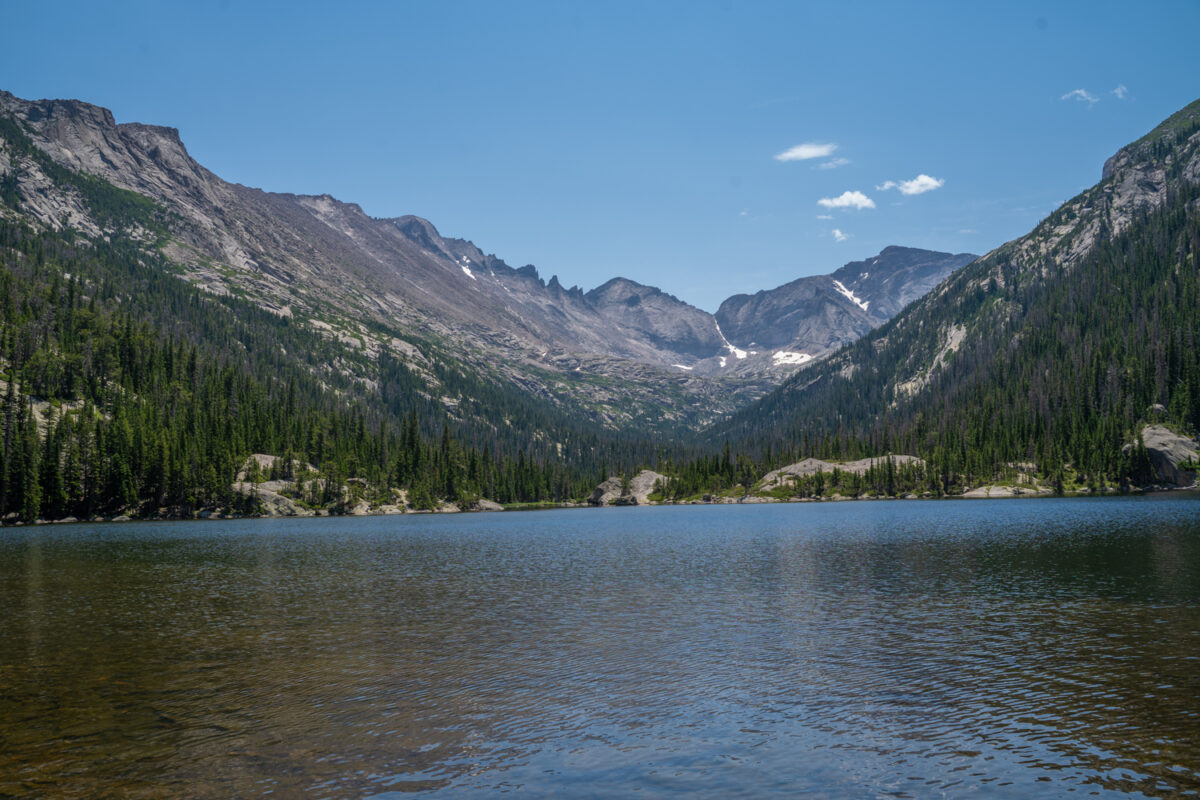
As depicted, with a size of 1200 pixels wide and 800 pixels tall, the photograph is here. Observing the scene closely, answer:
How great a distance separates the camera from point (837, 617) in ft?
128

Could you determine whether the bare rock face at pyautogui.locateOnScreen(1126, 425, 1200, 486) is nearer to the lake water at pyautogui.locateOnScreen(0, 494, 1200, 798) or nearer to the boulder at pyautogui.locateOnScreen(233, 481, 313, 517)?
the lake water at pyautogui.locateOnScreen(0, 494, 1200, 798)

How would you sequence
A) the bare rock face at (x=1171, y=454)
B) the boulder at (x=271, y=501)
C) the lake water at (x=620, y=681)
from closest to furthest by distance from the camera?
1. the lake water at (x=620, y=681)
2. the boulder at (x=271, y=501)
3. the bare rock face at (x=1171, y=454)

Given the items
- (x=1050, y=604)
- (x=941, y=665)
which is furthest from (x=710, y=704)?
(x=1050, y=604)

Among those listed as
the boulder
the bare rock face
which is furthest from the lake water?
the bare rock face

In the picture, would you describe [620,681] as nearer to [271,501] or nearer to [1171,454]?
[271,501]

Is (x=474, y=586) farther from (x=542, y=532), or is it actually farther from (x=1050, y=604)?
(x=542, y=532)

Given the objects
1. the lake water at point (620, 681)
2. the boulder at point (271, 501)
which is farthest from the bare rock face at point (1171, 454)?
the boulder at point (271, 501)

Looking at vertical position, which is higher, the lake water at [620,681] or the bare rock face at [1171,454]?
the bare rock face at [1171,454]

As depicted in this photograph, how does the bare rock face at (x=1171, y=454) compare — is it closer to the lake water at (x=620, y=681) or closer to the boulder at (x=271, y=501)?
the lake water at (x=620, y=681)

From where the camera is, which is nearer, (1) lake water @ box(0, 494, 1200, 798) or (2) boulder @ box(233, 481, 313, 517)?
(1) lake water @ box(0, 494, 1200, 798)

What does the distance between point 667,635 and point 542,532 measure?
265 ft

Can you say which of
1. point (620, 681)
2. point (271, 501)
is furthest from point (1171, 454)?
point (271, 501)

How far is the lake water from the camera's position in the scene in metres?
19.2

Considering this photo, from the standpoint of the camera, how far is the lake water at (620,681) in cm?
1920
